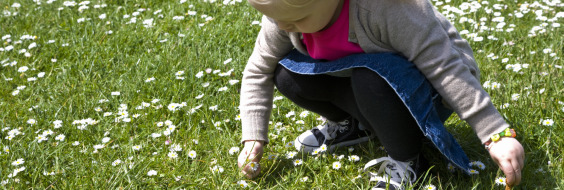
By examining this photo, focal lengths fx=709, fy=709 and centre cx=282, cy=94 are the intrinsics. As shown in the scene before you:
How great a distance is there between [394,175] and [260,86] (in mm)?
515

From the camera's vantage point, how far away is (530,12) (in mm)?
3480

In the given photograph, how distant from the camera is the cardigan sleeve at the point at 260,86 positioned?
2.27 m

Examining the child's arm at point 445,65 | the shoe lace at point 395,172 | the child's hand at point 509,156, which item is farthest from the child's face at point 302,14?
the child's hand at point 509,156

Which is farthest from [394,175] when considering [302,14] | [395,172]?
[302,14]

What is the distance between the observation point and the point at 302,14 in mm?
1859

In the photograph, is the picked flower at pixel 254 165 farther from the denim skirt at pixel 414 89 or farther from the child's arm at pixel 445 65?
the child's arm at pixel 445 65

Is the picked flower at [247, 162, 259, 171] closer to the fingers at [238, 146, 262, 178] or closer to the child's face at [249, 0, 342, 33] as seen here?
the fingers at [238, 146, 262, 178]

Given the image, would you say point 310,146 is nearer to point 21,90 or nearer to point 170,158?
point 170,158

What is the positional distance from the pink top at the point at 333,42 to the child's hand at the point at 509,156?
47 centimetres

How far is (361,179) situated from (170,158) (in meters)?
0.65

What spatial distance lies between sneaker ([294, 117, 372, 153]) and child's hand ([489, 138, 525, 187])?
0.62 m

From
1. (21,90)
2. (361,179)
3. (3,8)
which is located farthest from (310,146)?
(3,8)

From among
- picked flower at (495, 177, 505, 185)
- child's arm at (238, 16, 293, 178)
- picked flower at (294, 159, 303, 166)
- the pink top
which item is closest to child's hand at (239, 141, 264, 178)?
child's arm at (238, 16, 293, 178)

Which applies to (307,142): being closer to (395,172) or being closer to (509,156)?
(395,172)
